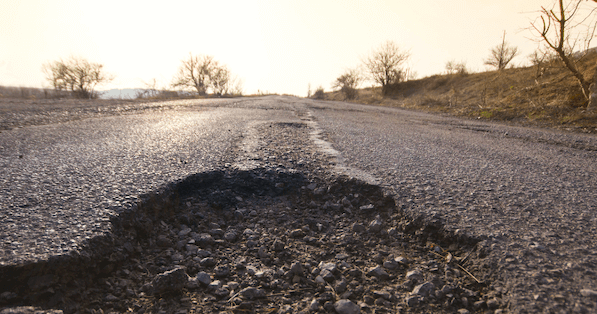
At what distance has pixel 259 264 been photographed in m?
1.25

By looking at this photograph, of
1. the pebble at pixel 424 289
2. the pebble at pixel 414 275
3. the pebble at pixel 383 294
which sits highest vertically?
the pebble at pixel 414 275

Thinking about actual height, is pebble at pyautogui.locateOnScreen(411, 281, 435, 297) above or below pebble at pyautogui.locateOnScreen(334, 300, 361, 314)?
above

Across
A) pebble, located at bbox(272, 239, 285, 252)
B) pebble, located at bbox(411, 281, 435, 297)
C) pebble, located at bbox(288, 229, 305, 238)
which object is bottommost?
pebble, located at bbox(411, 281, 435, 297)

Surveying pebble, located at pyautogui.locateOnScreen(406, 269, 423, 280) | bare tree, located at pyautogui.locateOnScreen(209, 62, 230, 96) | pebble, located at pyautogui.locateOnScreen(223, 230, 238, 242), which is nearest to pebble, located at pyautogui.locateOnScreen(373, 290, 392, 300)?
pebble, located at pyautogui.locateOnScreen(406, 269, 423, 280)

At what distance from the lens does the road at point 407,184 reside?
1.07 metres

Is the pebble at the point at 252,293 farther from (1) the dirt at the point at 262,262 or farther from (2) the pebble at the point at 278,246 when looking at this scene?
(2) the pebble at the point at 278,246

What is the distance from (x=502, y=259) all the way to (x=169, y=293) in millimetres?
1266

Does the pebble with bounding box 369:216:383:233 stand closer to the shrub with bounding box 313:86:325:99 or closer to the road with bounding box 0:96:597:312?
the road with bounding box 0:96:597:312

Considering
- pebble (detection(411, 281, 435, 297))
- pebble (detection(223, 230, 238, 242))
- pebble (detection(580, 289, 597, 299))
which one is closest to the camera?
pebble (detection(580, 289, 597, 299))

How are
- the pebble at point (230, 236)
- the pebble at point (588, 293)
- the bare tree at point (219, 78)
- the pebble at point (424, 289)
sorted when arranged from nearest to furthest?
the pebble at point (588, 293) → the pebble at point (424, 289) → the pebble at point (230, 236) → the bare tree at point (219, 78)

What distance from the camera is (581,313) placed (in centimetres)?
86

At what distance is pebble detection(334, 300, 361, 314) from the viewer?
1.00m

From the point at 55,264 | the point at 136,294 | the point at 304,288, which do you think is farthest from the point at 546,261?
the point at 55,264

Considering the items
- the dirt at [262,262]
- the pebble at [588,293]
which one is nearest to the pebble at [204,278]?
the dirt at [262,262]
